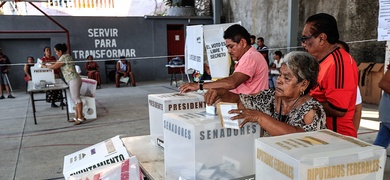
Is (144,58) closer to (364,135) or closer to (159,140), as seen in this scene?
(364,135)

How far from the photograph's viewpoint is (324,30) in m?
1.62

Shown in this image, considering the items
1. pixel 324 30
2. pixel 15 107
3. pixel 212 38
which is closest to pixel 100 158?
pixel 324 30

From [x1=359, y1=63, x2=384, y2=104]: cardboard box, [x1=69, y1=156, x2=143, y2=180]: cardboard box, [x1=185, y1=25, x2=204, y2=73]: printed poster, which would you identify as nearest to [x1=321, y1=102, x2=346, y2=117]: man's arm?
[x1=69, y1=156, x2=143, y2=180]: cardboard box

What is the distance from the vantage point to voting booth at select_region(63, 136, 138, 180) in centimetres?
147

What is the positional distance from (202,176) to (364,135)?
3887mm

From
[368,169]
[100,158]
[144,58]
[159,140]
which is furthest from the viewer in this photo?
[144,58]

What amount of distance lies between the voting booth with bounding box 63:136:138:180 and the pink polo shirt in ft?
3.17

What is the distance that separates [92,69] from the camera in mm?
10273

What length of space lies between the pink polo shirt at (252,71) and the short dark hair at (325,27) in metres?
0.54

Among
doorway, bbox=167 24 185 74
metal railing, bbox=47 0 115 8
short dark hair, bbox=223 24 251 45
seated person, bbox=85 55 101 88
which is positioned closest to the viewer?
short dark hair, bbox=223 24 251 45

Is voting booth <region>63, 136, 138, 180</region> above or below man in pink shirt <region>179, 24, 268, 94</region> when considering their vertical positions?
below

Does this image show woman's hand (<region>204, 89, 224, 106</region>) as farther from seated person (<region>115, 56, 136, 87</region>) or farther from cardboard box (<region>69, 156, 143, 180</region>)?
seated person (<region>115, 56, 136, 87</region>)

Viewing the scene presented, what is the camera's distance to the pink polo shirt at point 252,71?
211 cm

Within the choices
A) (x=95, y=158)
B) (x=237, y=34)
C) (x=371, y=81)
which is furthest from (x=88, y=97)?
(x=371, y=81)
